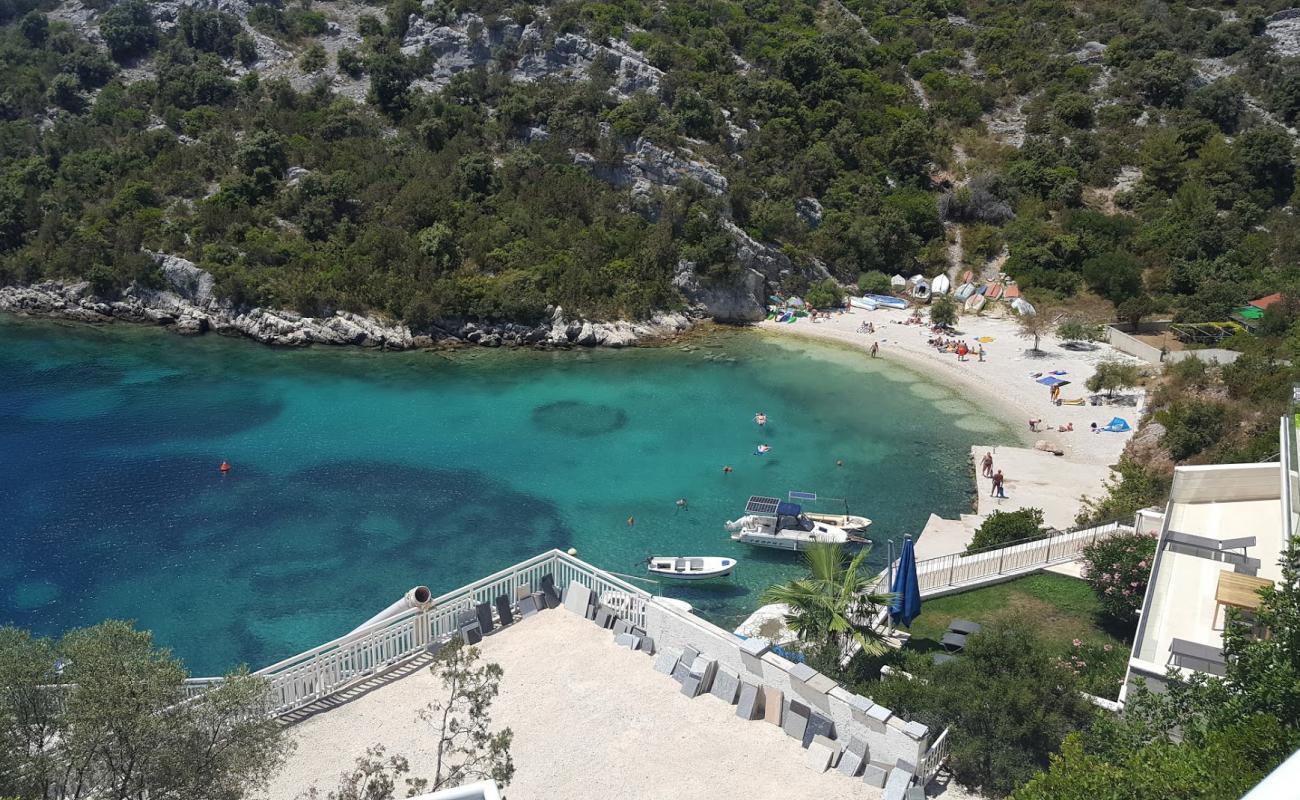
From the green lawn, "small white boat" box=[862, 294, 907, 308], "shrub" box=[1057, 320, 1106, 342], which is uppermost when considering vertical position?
"small white boat" box=[862, 294, 907, 308]

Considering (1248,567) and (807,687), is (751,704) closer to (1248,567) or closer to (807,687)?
(807,687)

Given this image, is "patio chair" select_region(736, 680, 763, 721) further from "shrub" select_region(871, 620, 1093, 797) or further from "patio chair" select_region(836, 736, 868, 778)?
"shrub" select_region(871, 620, 1093, 797)

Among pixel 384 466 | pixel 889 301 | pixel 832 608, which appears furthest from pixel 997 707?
pixel 889 301

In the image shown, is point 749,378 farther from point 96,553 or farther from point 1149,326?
point 96,553

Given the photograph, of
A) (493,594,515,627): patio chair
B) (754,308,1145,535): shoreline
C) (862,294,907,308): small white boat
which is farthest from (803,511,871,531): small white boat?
(862,294,907,308): small white boat

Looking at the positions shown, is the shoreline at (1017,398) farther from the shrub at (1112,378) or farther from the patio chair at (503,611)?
the patio chair at (503,611)

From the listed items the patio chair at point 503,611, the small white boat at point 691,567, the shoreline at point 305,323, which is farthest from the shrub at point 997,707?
the shoreline at point 305,323
